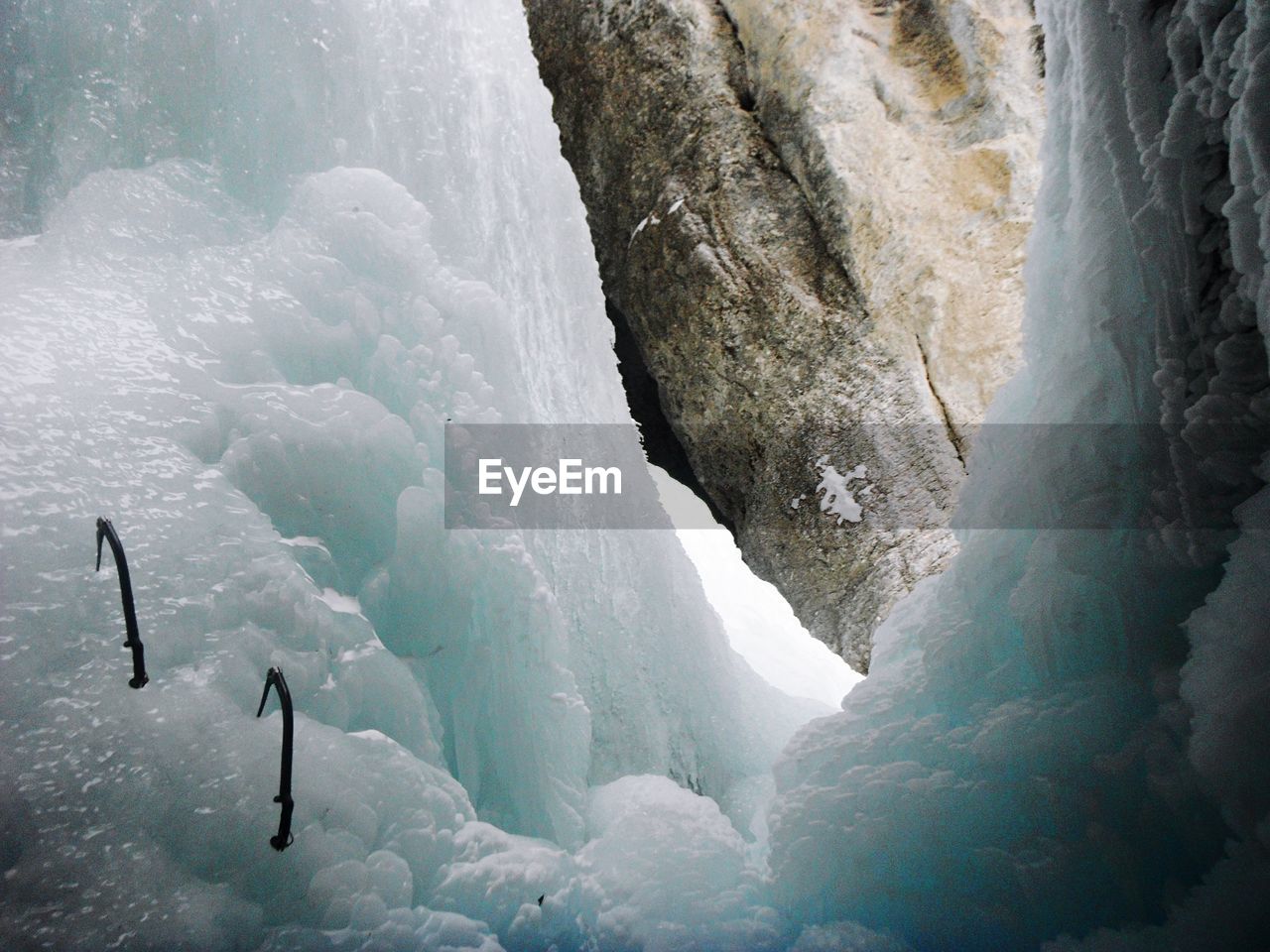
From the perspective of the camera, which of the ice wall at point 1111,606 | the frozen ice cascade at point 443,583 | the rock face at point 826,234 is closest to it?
the ice wall at point 1111,606

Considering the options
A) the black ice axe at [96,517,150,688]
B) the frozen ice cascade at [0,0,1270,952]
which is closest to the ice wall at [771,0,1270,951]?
the frozen ice cascade at [0,0,1270,952]

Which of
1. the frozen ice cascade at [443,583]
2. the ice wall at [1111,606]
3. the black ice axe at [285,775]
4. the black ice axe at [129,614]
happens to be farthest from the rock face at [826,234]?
the black ice axe at [129,614]

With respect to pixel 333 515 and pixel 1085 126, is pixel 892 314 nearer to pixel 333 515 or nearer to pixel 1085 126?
pixel 1085 126

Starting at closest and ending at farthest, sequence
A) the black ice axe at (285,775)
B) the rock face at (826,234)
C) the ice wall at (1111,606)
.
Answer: the ice wall at (1111,606) < the black ice axe at (285,775) < the rock face at (826,234)

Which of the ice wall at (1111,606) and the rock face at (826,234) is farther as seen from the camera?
the rock face at (826,234)

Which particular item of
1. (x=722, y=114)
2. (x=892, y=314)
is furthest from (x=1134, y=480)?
(x=722, y=114)

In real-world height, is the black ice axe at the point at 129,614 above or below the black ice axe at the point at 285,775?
above

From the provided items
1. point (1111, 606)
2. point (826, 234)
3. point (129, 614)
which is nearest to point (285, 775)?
point (129, 614)

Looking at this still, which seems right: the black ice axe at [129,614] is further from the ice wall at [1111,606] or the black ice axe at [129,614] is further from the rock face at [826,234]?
the rock face at [826,234]
